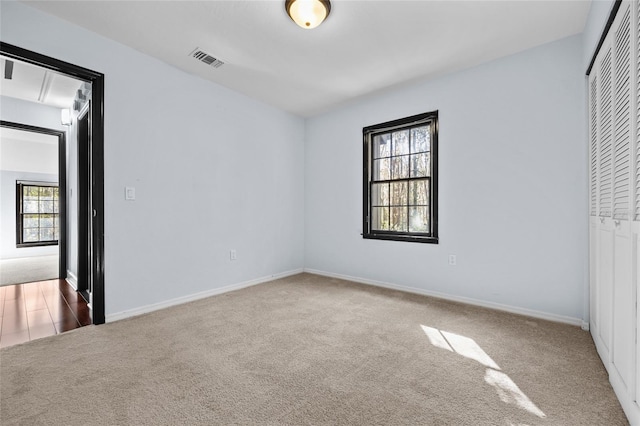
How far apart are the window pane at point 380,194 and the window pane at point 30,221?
7.91 meters

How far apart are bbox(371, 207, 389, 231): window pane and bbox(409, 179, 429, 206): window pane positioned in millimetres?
414

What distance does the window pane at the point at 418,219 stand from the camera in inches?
146

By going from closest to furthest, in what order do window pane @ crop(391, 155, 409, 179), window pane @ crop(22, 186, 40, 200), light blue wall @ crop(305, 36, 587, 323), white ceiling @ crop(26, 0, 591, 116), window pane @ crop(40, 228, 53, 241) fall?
white ceiling @ crop(26, 0, 591, 116) → light blue wall @ crop(305, 36, 587, 323) → window pane @ crop(391, 155, 409, 179) → window pane @ crop(22, 186, 40, 200) → window pane @ crop(40, 228, 53, 241)

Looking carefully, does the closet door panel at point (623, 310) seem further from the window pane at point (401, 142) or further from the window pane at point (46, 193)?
the window pane at point (46, 193)

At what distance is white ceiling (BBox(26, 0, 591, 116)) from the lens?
229 centimetres

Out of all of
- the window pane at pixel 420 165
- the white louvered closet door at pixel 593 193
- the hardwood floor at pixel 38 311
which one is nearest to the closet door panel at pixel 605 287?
the white louvered closet door at pixel 593 193

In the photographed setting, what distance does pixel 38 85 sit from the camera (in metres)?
3.66

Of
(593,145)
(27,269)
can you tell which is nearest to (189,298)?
(27,269)

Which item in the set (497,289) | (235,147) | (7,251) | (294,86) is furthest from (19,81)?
(497,289)

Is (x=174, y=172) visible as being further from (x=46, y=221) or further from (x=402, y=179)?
(x=46, y=221)

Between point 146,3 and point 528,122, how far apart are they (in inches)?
138

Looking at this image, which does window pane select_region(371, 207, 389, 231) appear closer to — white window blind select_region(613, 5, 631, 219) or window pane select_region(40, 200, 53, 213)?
white window blind select_region(613, 5, 631, 219)

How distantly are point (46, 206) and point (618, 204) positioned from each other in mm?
9973

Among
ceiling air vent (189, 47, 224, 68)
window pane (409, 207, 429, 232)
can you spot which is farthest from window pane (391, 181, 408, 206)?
ceiling air vent (189, 47, 224, 68)
